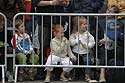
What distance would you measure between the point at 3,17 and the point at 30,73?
1.24m

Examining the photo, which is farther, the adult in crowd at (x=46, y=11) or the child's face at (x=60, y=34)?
the adult in crowd at (x=46, y=11)

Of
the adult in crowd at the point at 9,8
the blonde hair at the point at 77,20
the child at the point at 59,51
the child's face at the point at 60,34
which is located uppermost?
the adult in crowd at the point at 9,8

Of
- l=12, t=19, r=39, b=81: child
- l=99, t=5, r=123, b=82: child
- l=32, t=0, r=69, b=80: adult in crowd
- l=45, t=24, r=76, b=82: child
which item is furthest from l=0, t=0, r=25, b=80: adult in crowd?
l=99, t=5, r=123, b=82: child

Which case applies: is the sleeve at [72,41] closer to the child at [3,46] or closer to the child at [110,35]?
the child at [110,35]

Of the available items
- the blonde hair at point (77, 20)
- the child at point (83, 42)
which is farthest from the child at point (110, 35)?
the blonde hair at point (77, 20)

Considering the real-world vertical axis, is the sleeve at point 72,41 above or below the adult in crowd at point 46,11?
below

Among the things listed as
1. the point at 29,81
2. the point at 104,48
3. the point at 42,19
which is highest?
the point at 42,19

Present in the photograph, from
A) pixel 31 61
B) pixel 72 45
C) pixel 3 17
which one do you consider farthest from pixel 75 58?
pixel 3 17

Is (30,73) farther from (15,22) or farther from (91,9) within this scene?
(91,9)

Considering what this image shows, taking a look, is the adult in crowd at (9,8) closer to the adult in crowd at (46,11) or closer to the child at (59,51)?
the adult in crowd at (46,11)

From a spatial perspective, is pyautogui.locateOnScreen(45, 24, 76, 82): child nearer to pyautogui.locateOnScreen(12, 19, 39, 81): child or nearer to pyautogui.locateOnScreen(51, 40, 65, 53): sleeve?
pyautogui.locateOnScreen(51, 40, 65, 53): sleeve

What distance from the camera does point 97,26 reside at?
8898mm

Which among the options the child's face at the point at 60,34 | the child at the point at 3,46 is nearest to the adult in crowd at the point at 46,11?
the child's face at the point at 60,34

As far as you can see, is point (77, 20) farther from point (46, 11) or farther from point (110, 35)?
point (46, 11)
